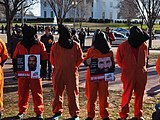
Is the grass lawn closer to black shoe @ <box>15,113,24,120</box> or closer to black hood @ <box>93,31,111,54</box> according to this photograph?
black shoe @ <box>15,113,24,120</box>

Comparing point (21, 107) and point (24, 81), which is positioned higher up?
point (24, 81)

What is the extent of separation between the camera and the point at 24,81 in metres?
6.61

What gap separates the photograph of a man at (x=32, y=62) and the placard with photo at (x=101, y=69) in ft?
3.75

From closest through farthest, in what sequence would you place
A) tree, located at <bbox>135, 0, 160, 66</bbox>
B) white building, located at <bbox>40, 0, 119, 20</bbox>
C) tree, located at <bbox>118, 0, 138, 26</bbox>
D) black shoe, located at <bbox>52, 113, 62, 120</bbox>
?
black shoe, located at <bbox>52, 113, 62, 120</bbox>
tree, located at <bbox>135, 0, 160, 66</bbox>
tree, located at <bbox>118, 0, 138, 26</bbox>
white building, located at <bbox>40, 0, 119, 20</bbox>

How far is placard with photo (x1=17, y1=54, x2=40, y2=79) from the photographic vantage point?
6.59m

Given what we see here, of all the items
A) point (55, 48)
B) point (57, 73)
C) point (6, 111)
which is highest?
point (55, 48)

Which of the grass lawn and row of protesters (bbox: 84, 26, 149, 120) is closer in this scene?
row of protesters (bbox: 84, 26, 149, 120)

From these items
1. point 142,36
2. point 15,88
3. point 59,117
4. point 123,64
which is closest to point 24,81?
point 59,117

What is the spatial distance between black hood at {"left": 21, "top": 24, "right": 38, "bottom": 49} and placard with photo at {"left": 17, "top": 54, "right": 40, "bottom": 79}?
0.76 feet

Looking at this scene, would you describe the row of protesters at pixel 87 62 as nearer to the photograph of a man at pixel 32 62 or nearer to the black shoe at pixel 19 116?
the photograph of a man at pixel 32 62

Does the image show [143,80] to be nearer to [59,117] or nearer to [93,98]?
[93,98]

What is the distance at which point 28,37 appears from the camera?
6.62 m

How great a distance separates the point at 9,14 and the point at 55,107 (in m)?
12.7

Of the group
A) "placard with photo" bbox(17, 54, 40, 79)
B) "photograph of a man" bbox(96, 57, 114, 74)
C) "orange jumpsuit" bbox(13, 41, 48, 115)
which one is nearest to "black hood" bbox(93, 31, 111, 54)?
"photograph of a man" bbox(96, 57, 114, 74)
